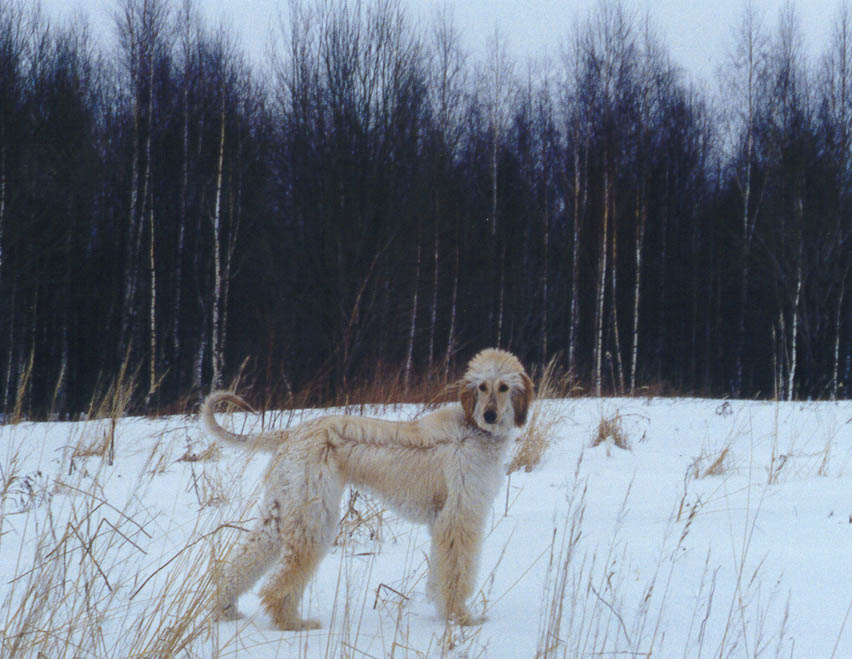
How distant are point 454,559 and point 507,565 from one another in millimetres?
648

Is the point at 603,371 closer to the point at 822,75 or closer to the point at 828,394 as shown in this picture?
the point at 828,394

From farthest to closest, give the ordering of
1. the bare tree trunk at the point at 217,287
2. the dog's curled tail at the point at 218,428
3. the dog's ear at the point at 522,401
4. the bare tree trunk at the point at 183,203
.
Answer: the bare tree trunk at the point at 183,203 < the bare tree trunk at the point at 217,287 < the dog's ear at the point at 522,401 < the dog's curled tail at the point at 218,428

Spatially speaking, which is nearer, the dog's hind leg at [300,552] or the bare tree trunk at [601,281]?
the dog's hind leg at [300,552]

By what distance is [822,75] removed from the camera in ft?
57.1

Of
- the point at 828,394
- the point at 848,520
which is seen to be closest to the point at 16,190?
the point at 848,520

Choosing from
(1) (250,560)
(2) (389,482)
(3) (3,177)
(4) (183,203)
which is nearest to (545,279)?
(4) (183,203)

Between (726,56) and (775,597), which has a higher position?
(726,56)

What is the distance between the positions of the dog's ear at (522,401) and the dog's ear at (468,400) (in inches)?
8.6

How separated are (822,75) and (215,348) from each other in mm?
17328

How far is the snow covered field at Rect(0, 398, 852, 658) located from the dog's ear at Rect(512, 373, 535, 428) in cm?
36

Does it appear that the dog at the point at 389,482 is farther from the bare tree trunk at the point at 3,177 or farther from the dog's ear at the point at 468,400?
the bare tree trunk at the point at 3,177

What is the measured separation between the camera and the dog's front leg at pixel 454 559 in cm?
272

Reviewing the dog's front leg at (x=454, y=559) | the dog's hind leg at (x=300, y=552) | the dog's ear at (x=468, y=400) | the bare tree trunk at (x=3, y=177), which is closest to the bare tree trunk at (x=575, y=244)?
the bare tree trunk at (x=3, y=177)

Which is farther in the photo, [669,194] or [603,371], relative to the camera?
[669,194]
